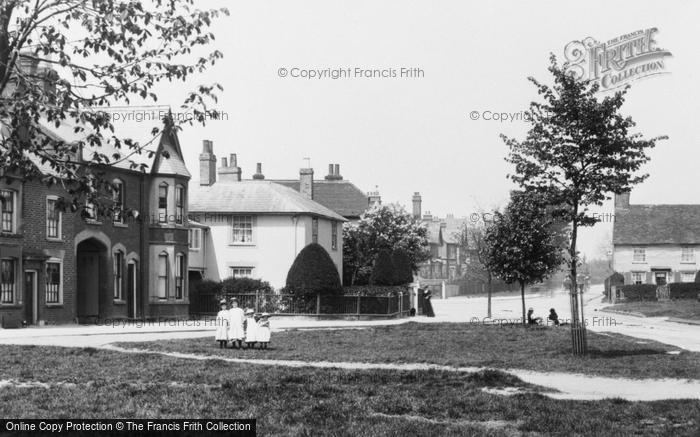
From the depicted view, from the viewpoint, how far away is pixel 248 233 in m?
55.8

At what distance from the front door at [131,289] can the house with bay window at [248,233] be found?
1092 cm

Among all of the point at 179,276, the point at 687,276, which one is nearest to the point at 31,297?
the point at 179,276

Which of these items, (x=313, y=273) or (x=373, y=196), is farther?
(x=373, y=196)

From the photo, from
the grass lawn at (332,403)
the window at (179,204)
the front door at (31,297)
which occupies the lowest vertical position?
the grass lawn at (332,403)

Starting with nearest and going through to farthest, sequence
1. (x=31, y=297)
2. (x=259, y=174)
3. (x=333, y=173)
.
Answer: (x=31, y=297) → (x=259, y=174) → (x=333, y=173)

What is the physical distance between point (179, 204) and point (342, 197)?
126ft

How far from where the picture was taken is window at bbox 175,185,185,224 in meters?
45.2

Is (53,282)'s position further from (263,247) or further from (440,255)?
(440,255)

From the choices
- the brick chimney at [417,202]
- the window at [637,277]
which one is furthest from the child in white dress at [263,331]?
the brick chimney at [417,202]

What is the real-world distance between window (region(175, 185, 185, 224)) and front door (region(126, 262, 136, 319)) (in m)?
3.38

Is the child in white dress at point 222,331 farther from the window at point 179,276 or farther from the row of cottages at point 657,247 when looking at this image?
the row of cottages at point 657,247

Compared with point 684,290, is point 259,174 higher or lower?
higher

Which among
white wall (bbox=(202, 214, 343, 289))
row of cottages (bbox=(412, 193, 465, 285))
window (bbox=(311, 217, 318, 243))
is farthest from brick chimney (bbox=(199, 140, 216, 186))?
row of cottages (bbox=(412, 193, 465, 285))

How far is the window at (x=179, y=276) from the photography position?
45.3 meters
